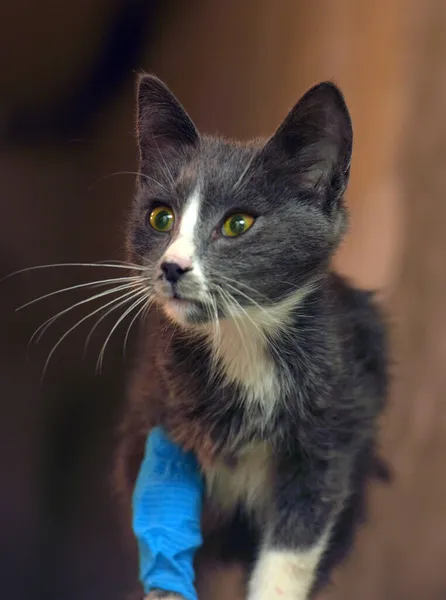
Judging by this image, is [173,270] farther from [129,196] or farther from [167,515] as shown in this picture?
[129,196]

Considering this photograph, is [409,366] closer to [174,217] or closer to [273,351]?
[273,351]

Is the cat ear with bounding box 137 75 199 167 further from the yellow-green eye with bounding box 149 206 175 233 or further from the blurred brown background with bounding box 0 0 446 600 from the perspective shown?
the blurred brown background with bounding box 0 0 446 600

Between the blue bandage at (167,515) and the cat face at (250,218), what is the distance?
24 cm

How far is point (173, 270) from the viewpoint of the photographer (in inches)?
32.1

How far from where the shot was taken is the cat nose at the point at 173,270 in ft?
2.67

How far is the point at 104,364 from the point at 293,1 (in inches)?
28.9

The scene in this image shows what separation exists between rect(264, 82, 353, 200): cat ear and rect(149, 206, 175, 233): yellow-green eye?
0.14 metres

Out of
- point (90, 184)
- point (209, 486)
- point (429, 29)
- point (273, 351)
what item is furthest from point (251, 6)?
point (209, 486)

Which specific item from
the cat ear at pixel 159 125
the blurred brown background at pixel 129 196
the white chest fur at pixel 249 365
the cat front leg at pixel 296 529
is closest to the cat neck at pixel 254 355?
the white chest fur at pixel 249 365

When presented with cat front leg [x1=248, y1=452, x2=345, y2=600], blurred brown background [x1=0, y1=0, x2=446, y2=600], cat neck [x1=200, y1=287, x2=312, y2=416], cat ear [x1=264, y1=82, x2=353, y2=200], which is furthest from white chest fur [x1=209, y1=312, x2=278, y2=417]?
blurred brown background [x1=0, y1=0, x2=446, y2=600]

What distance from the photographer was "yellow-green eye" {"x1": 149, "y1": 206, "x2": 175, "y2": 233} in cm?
93

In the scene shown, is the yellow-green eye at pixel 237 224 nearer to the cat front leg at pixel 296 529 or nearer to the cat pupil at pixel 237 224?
the cat pupil at pixel 237 224

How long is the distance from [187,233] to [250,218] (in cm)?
8

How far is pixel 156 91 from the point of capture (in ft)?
3.10
